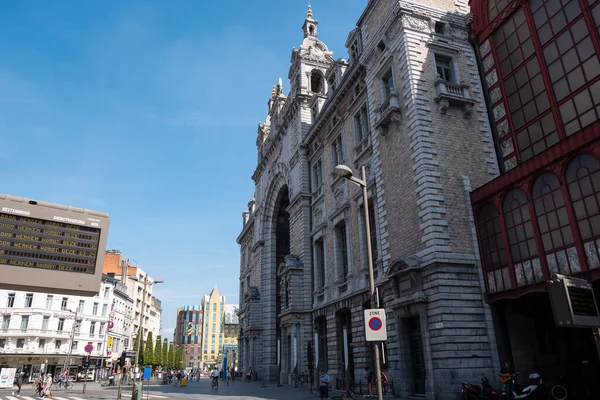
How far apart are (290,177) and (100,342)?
42.6m

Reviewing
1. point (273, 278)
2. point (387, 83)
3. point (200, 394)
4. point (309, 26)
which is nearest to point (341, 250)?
point (387, 83)

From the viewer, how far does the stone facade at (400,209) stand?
19.8 metres

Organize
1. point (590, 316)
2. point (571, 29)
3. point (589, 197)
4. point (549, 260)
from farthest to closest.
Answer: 1. point (571, 29)
2. point (549, 260)
3. point (589, 197)
4. point (590, 316)

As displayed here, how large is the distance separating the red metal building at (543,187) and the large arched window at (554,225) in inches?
1.5

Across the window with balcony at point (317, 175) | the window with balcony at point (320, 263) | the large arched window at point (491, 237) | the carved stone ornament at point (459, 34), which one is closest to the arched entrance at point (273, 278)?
the window with balcony at point (320, 263)

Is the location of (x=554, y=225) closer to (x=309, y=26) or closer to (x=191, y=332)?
(x=309, y=26)

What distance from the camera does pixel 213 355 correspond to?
170250mm

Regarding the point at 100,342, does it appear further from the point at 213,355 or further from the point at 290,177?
the point at 213,355

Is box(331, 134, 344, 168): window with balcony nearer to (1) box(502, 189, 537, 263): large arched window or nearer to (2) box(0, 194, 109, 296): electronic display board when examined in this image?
(1) box(502, 189, 537, 263): large arched window

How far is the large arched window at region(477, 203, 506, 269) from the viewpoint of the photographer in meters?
19.9

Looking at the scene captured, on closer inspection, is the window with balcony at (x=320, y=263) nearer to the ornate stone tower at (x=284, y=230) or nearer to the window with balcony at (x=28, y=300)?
the ornate stone tower at (x=284, y=230)

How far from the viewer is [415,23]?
2517cm

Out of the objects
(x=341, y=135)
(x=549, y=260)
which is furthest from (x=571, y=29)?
(x=341, y=135)

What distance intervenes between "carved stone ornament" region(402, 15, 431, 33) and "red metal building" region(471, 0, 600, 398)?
4.06 metres
